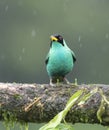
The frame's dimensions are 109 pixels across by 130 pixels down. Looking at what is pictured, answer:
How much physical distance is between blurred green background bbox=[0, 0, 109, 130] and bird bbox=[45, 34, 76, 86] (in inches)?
892

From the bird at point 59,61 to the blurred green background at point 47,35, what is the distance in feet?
74.3

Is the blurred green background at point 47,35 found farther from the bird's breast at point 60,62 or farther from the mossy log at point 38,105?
the mossy log at point 38,105

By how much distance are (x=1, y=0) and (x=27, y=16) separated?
5.97 feet

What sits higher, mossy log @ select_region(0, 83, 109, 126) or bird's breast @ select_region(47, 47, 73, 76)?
bird's breast @ select_region(47, 47, 73, 76)

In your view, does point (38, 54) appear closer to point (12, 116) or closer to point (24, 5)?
point (24, 5)

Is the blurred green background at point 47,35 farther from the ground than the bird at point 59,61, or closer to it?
farther from the ground

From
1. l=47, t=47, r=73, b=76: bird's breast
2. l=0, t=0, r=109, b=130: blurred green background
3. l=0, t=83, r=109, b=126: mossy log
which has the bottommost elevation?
l=0, t=83, r=109, b=126: mossy log

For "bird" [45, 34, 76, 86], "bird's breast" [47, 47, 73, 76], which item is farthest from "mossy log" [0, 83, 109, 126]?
"bird's breast" [47, 47, 73, 76]

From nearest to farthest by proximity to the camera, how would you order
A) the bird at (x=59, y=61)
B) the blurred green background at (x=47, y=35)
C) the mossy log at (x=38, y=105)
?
1. the mossy log at (x=38, y=105)
2. the bird at (x=59, y=61)
3. the blurred green background at (x=47, y=35)

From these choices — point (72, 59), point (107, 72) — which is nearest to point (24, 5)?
point (107, 72)

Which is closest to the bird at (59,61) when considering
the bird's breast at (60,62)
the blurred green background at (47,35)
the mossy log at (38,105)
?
the bird's breast at (60,62)

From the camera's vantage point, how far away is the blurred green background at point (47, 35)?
33219 millimetres

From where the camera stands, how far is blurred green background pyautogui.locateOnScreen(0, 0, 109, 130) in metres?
33.2

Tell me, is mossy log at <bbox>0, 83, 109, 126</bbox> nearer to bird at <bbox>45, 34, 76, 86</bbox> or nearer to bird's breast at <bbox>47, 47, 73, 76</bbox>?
bird at <bbox>45, 34, 76, 86</bbox>
